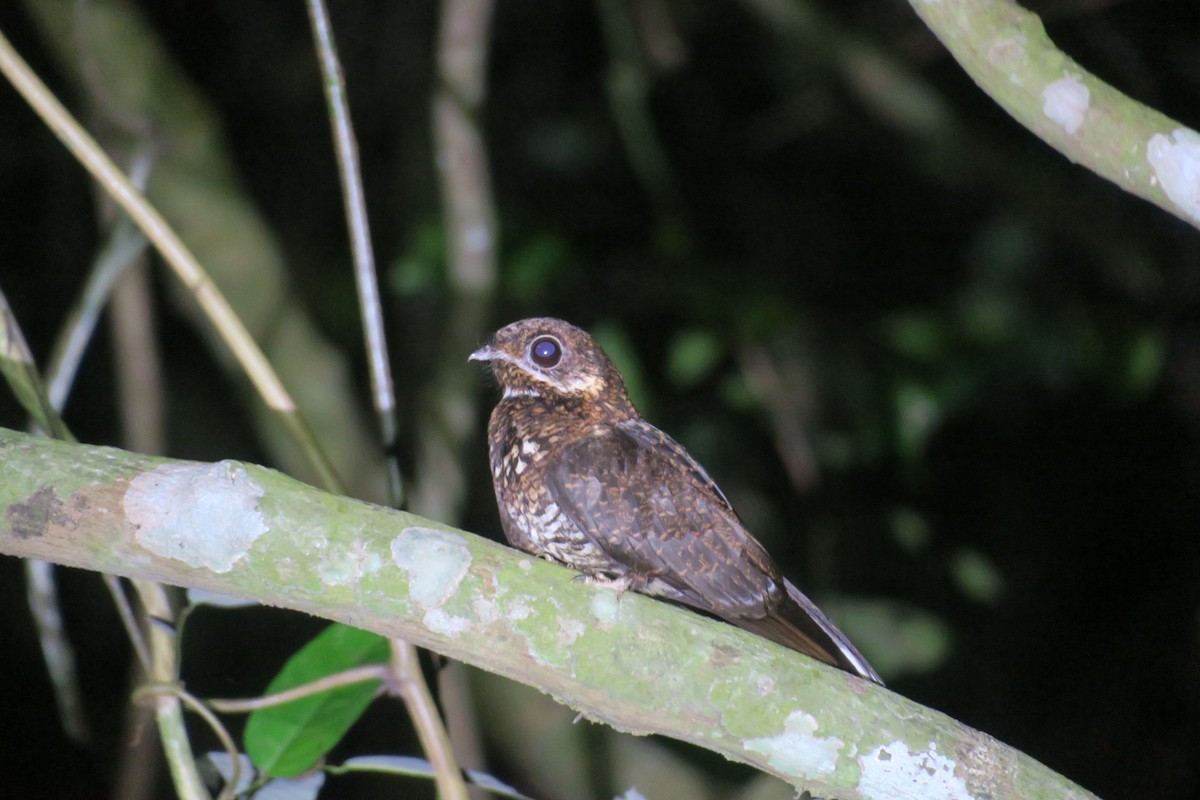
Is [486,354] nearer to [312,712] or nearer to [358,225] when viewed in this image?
[358,225]

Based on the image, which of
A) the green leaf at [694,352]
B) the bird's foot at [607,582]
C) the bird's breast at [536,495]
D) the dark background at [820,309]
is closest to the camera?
the bird's foot at [607,582]

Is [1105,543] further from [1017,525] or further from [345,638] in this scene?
[345,638]

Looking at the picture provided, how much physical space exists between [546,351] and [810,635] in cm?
86

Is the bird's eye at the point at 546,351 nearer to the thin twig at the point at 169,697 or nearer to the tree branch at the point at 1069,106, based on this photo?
the thin twig at the point at 169,697

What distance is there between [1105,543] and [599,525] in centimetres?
398

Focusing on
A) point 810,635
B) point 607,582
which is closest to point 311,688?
point 607,582

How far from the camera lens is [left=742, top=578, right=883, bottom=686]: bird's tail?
7.30ft

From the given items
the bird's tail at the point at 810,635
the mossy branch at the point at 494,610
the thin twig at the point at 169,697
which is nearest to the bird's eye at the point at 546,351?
the bird's tail at the point at 810,635

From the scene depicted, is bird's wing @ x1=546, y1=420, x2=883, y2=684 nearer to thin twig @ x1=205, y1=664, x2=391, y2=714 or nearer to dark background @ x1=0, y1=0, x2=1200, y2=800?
thin twig @ x1=205, y1=664, x2=391, y2=714

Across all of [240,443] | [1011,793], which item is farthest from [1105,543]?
[1011,793]

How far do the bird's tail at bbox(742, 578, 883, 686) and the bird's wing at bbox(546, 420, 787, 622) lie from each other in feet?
0.09

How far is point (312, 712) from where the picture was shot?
1.99 m

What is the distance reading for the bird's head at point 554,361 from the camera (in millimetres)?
2676

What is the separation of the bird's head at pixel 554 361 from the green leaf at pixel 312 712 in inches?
31.5
